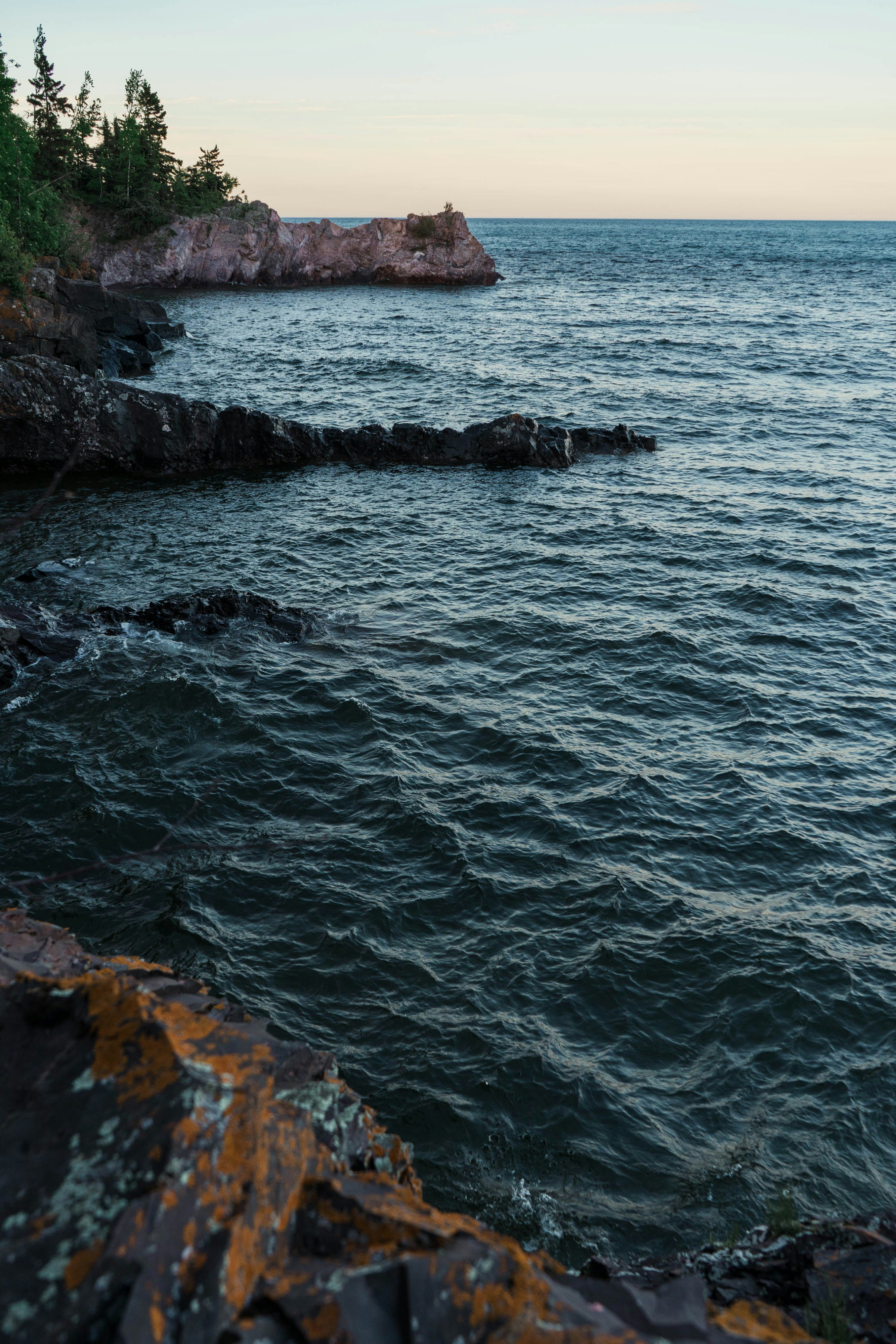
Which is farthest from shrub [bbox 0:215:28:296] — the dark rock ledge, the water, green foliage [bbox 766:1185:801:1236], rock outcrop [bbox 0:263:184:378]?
green foliage [bbox 766:1185:801:1236]

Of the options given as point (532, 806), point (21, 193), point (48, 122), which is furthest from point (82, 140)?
point (532, 806)

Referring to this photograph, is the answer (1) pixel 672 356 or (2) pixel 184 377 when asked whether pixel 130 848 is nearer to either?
(2) pixel 184 377

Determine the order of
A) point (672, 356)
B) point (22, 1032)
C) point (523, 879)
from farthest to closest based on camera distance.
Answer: point (672, 356)
point (523, 879)
point (22, 1032)

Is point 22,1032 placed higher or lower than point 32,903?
higher

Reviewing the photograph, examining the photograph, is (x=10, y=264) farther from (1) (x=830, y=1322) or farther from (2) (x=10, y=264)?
(1) (x=830, y=1322)

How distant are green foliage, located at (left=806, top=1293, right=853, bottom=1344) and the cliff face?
104 m

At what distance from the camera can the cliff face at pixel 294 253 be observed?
92562 mm


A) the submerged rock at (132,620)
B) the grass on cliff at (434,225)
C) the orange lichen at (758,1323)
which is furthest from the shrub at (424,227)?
the orange lichen at (758,1323)

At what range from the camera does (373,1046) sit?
10.2 meters

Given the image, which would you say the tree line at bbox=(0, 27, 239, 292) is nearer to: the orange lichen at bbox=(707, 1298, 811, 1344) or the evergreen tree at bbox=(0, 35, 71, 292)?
the evergreen tree at bbox=(0, 35, 71, 292)

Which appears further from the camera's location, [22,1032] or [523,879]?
[523,879]

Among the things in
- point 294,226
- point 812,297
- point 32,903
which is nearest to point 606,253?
point 294,226

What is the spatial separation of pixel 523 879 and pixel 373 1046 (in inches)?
145

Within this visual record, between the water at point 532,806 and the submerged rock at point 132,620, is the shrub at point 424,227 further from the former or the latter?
the submerged rock at point 132,620
